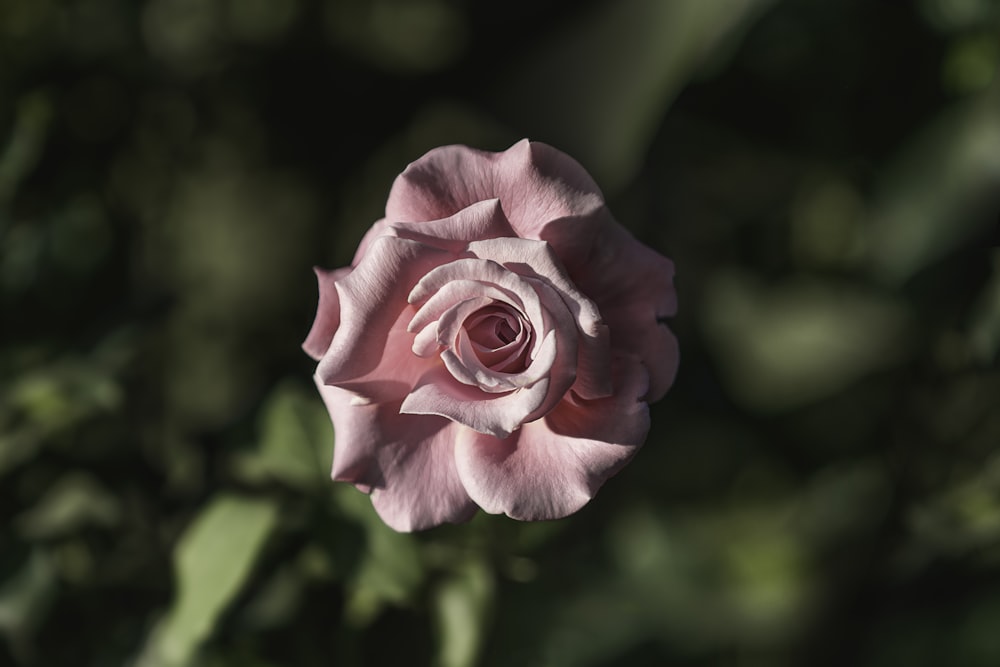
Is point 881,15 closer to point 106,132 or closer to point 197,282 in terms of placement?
point 106,132

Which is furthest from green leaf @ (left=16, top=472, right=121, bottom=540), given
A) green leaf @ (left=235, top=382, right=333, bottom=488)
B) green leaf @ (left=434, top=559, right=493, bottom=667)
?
green leaf @ (left=434, top=559, right=493, bottom=667)

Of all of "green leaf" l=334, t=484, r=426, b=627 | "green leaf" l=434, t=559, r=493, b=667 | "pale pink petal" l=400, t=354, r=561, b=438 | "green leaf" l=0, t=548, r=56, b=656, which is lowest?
"green leaf" l=0, t=548, r=56, b=656

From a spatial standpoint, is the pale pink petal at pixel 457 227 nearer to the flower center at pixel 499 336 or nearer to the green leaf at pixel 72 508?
the flower center at pixel 499 336

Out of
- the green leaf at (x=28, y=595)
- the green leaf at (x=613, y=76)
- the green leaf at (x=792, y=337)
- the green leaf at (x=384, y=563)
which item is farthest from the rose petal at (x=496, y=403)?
the green leaf at (x=792, y=337)

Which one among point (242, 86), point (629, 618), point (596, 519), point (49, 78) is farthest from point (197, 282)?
point (629, 618)

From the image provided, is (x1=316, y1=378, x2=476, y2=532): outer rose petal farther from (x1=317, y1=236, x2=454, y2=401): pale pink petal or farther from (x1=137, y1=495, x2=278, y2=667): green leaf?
(x1=137, y1=495, x2=278, y2=667): green leaf

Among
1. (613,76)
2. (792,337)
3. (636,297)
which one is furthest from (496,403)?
(613,76)
